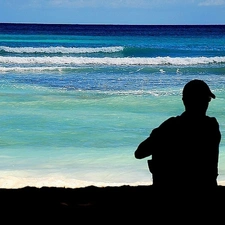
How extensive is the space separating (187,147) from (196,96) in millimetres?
287

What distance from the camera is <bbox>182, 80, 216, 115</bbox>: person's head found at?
2.69 meters

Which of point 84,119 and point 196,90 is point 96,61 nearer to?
point 84,119

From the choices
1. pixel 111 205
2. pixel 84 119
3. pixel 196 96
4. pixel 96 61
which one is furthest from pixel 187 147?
pixel 96 61

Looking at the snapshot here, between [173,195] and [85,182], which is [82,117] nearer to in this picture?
[85,182]

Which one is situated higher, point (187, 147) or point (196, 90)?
point (196, 90)

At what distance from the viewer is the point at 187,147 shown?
2.79 m

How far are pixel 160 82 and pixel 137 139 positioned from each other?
26.0ft

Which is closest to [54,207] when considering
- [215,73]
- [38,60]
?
[215,73]

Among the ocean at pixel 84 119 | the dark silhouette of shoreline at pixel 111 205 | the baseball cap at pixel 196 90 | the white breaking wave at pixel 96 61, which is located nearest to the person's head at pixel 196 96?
the baseball cap at pixel 196 90

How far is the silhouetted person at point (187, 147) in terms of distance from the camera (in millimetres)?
2771

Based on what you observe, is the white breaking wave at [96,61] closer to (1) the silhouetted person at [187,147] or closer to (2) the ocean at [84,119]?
(2) the ocean at [84,119]

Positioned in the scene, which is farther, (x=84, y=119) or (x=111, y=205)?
(x=84, y=119)

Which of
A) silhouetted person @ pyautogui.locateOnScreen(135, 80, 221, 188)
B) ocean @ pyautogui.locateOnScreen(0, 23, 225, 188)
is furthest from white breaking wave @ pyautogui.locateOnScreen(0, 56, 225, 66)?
silhouetted person @ pyautogui.locateOnScreen(135, 80, 221, 188)

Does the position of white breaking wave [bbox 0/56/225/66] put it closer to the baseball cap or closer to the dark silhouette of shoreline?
the dark silhouette of shoreline
